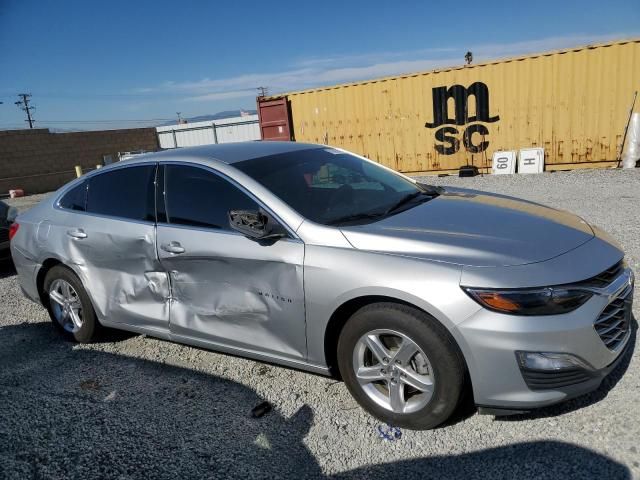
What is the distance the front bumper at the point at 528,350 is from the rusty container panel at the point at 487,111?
10.5 metres

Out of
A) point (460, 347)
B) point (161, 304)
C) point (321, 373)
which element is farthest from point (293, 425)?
point (161, 304)

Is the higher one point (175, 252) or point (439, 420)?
point (175, 252)

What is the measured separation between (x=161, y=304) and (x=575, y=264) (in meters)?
2.62

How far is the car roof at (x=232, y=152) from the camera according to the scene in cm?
350

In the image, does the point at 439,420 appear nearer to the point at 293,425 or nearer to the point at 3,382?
the point at 293,425

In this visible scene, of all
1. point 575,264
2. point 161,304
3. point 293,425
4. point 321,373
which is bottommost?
point 293,425

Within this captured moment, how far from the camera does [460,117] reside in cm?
1272

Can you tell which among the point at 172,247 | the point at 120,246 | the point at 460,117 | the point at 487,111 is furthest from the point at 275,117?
the point at 172,247

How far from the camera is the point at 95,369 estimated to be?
377 centimetres

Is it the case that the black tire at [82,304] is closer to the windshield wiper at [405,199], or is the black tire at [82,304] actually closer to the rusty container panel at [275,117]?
the windshield wiper at [405,199]

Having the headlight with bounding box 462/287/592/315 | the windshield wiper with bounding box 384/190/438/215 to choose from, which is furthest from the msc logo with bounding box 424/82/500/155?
the headlight with bounding box 462/287/592/315

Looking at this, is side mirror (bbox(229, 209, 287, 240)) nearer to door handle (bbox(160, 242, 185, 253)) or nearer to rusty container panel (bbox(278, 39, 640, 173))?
door handle (bbox(160, 242, 185, 253))

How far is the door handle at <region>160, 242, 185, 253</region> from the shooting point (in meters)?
3.28

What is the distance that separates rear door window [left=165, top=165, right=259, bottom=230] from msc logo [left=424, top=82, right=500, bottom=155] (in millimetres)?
10577
